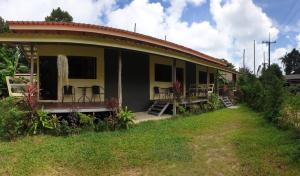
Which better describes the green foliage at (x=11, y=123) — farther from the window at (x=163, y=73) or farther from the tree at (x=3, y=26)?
the tree at (x=3, y=26)

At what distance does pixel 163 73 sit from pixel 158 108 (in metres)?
2.74

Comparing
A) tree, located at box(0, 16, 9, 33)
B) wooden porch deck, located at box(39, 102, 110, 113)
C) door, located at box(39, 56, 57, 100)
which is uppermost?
tree, located at box(0, 16, 9, 33)

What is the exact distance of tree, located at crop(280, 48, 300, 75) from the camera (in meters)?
81.9

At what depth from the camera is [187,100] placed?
18.0 metres

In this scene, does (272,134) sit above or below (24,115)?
below

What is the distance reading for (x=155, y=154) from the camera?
8836 mm

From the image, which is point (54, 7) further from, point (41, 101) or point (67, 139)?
point (67, 139)

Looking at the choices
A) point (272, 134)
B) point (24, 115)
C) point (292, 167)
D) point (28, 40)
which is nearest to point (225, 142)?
point (272, 134)

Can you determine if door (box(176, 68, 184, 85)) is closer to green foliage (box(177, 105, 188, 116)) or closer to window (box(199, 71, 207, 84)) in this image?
window (box(199, 71, 207, 84))

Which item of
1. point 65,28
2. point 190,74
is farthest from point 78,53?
point 190,74

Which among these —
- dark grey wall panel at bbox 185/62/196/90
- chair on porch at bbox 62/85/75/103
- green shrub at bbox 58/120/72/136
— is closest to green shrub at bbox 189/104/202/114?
dark grey wall panel at bbox 185/62/196/90

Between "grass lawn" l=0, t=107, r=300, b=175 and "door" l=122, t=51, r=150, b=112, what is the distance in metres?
4.49

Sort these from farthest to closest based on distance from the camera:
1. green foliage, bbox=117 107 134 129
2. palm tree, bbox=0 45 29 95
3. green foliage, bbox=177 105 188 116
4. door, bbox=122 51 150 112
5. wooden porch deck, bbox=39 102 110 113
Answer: palm tree, bbox=0 45 29 95, green foliage, bbox=177 105 188 116, door, bbox=122 51 150 112, green foliage, bbox=117 107 134 129, wooden porch deck, bbox=39 102 110 113

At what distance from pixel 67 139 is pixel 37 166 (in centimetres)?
237
